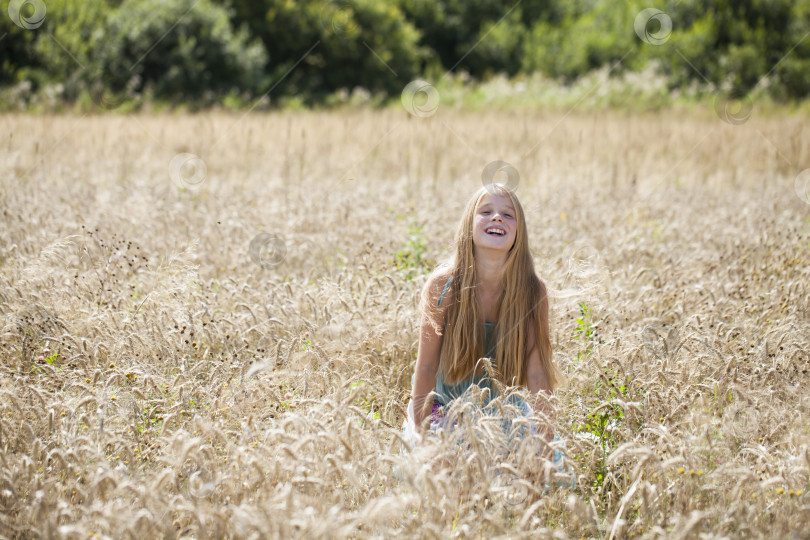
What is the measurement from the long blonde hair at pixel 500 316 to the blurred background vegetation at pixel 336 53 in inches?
362

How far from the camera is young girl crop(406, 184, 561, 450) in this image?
2.92m

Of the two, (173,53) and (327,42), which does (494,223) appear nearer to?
(173,53)

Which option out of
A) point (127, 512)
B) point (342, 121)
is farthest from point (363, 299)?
point (342, 121)

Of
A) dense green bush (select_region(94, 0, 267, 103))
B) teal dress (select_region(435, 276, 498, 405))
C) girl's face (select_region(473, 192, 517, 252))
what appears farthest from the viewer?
dense green bush (select_region(94, 0, 267, 103))

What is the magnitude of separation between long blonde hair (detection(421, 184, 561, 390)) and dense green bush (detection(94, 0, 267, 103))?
1479 cm

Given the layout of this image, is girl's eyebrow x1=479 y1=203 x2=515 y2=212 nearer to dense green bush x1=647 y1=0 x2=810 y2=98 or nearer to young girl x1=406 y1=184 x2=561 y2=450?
young girl x1=406 y1=184 x2=561 y2=450

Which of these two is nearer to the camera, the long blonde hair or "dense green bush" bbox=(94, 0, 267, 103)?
the long blonde hair

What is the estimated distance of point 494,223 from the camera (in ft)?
9.46

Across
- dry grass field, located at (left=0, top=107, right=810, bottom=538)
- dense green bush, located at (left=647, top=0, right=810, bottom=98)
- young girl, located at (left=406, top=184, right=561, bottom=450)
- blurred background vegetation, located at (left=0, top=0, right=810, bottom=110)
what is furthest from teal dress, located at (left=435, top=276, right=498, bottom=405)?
dense green bush, located at (left=647, top=0, right=810, bottom=98)

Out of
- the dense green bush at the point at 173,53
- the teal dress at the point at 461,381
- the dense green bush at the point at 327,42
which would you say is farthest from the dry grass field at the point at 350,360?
the dense green bush at the point at 327,42

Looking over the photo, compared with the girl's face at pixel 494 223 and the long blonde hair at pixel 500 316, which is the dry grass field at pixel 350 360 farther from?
the girl's face at pixel 494 223

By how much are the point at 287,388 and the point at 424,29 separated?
110ft

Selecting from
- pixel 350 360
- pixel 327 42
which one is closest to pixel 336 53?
pixel 327 42

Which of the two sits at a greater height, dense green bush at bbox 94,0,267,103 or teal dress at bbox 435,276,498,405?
dense green bush at bbox 94,0,267,103
